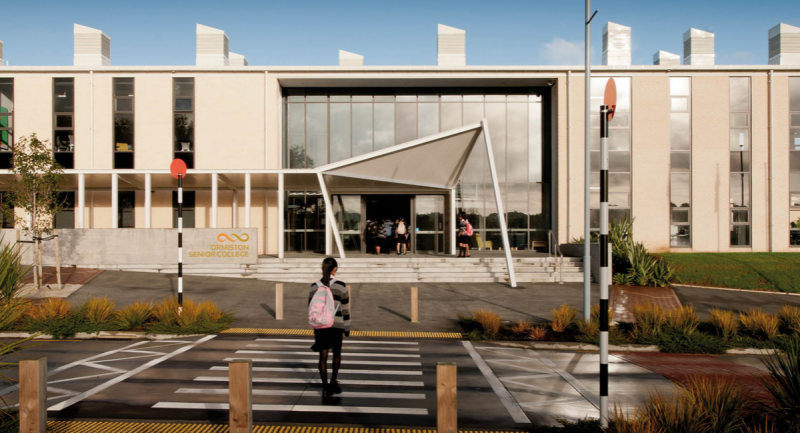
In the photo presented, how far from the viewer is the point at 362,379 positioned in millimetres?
7535

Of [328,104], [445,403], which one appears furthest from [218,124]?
[445,403]

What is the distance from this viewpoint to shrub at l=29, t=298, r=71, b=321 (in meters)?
11.2

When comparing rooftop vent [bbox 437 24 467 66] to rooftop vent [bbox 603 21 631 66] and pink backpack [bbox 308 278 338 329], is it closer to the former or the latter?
rooftop vent [bbox 603 21 631 66]

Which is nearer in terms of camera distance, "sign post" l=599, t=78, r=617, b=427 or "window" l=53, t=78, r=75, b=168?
"sign post" l=599, t=78, r=617, b=427

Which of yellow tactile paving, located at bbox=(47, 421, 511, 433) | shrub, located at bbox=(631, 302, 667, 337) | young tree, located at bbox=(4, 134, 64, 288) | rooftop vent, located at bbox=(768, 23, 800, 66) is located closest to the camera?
yellow tactile paving, located at bbox=(47, 421, 511, 433)

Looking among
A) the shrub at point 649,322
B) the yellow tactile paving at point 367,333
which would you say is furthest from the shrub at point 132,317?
the shrub at point 649,322

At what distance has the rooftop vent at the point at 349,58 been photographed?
2839cm

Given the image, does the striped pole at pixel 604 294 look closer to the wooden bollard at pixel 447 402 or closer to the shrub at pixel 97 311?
the wooden bollard at pixel 447 402

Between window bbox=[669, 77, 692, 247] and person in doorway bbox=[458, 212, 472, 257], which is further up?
window bbox=[669, 77, 692, 247]

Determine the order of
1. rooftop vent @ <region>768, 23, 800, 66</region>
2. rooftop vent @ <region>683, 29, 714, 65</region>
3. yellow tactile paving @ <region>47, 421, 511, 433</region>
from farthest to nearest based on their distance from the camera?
rooftop vent @ <region>683, 29, 714, 65</region> → rooftop vent @ <region>768, 23, 800, 66</region> → yellow tactile paving @ <region>47, 421, 511, 433</region>

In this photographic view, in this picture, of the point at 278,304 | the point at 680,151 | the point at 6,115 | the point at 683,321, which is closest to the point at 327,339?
the point at 278,304

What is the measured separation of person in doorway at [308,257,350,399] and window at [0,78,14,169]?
2634 centimetres

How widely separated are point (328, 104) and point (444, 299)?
1571 cm

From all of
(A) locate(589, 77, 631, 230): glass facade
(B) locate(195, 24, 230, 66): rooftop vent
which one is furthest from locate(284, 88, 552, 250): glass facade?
(B) locate(195, 24, 230, 66): rooftop vent
